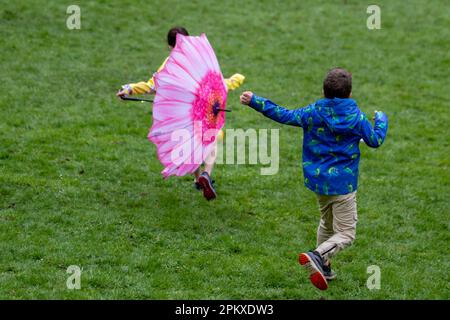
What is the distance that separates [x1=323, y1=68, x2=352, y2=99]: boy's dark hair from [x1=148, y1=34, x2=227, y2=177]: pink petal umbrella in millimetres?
1436

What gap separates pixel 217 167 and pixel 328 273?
10.6 feet

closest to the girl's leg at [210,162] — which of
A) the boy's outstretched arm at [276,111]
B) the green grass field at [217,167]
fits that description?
the green grass field at [217,167]

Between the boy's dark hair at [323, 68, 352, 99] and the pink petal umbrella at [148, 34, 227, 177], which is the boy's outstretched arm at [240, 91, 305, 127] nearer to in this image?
the boy's dark hair at [323, 68, 352, 99]

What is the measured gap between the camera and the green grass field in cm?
704

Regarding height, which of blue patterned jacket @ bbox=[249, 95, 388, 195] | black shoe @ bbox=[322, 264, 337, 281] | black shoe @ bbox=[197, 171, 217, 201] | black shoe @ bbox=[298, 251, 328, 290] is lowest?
black shoe @ bbox=[322, 264, 337, 281]

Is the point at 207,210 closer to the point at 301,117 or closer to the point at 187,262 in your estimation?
the point at 187,262

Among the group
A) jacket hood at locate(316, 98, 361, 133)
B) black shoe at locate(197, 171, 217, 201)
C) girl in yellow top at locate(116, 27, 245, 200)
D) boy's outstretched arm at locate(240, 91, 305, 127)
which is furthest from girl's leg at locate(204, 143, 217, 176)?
jacket hood at locate(316, 98, 361, 133)

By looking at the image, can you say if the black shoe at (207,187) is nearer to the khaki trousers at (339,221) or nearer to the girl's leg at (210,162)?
the girl's leg at (210,162)

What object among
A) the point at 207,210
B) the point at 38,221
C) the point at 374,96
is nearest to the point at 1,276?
the point at 38,221

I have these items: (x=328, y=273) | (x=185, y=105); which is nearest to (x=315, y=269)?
(x=328, y=273)

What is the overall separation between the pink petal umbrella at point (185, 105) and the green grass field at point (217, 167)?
0.90 meters

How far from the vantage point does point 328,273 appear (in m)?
6.99

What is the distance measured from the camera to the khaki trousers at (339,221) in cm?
664

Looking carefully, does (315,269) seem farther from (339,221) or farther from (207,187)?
(207,187)
